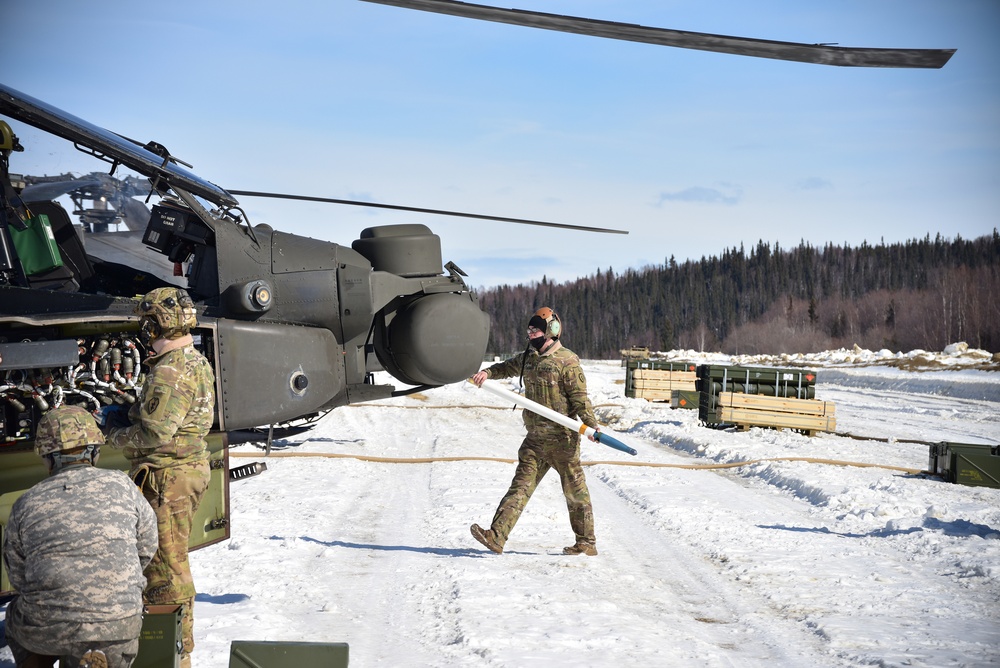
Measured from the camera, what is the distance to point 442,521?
26.8ft

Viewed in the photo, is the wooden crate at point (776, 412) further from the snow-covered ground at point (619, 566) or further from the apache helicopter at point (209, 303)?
the apache helicopter at point (209, 303)

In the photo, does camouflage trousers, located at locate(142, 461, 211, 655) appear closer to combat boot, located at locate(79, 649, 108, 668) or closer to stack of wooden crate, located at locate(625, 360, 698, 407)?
combat boot, located at locate(79, 649, 108, 668)

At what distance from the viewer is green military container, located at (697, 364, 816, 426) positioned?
17.8 meters

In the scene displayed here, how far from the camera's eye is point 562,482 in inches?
272

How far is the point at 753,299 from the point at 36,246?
119m

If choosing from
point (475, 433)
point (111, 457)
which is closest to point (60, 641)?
point (111, 457)

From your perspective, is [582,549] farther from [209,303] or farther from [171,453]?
[209,303]

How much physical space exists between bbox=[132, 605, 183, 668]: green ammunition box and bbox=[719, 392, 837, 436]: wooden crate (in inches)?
564

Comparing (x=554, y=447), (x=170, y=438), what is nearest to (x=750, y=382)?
(x=554, y=447)

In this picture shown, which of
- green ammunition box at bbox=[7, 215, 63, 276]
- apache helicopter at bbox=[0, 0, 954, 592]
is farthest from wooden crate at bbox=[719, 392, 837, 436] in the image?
green ammunition box at bbox=[7, 215, 63, 276]

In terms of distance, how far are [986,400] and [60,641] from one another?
31.1m

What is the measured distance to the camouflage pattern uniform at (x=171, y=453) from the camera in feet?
13.5

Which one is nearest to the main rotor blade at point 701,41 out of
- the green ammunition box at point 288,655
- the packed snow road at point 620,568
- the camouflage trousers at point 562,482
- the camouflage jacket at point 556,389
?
the green ammunition box at point 288,655

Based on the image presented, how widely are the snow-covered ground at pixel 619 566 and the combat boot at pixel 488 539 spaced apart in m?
0.12
